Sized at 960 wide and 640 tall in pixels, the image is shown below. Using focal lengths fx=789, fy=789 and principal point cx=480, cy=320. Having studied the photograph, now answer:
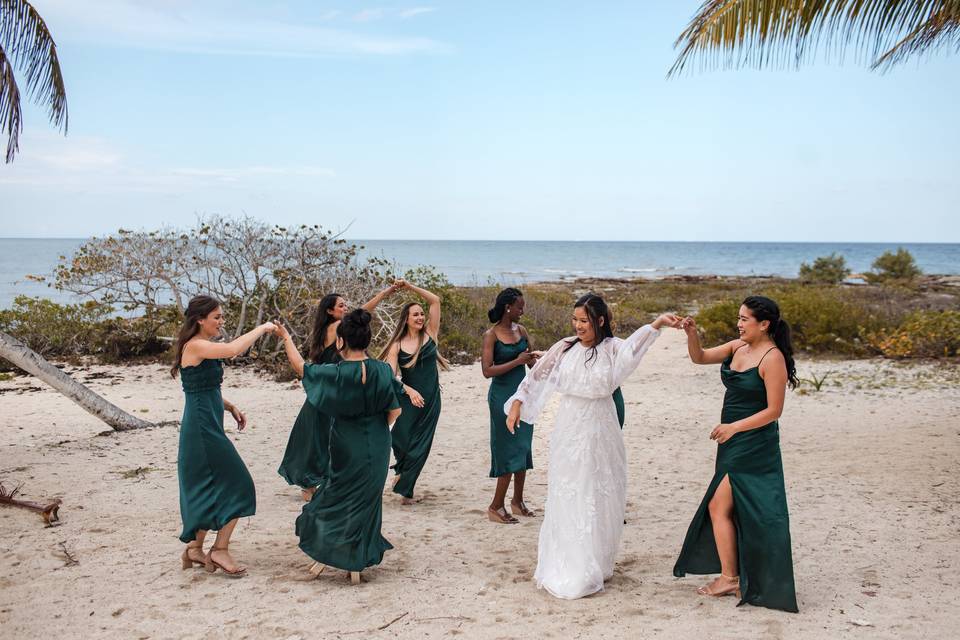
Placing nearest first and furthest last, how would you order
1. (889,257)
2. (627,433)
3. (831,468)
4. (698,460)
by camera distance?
(831,468)
(698,460)
(627,433)
(889,257)

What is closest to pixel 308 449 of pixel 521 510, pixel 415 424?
pixel 415 424

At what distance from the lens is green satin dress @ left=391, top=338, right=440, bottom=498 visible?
23.3 feet

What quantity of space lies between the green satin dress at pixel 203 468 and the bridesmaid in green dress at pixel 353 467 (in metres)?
0.53

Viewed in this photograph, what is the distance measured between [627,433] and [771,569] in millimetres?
5574

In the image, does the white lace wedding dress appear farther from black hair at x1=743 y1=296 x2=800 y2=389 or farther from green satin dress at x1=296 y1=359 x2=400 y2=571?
green satin dress at x1=296 y1=359 x2=400 y2=571

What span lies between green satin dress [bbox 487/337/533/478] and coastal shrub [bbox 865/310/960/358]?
33.6 ft

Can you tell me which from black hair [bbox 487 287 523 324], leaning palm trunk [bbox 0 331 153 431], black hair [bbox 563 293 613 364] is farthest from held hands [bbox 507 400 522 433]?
leaning palm trunk [bbox 0 331 153 431]

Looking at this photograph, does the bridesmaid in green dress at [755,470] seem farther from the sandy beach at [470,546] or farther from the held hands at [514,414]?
the held hands at [514,414]

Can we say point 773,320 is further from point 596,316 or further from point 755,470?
point 596,316

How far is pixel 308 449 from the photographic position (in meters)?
6.84

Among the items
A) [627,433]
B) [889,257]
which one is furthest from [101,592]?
[889,257]

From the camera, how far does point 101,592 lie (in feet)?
16.3

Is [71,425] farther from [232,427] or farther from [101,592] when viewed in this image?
[101,592]

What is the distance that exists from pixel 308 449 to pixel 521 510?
1.91 m
